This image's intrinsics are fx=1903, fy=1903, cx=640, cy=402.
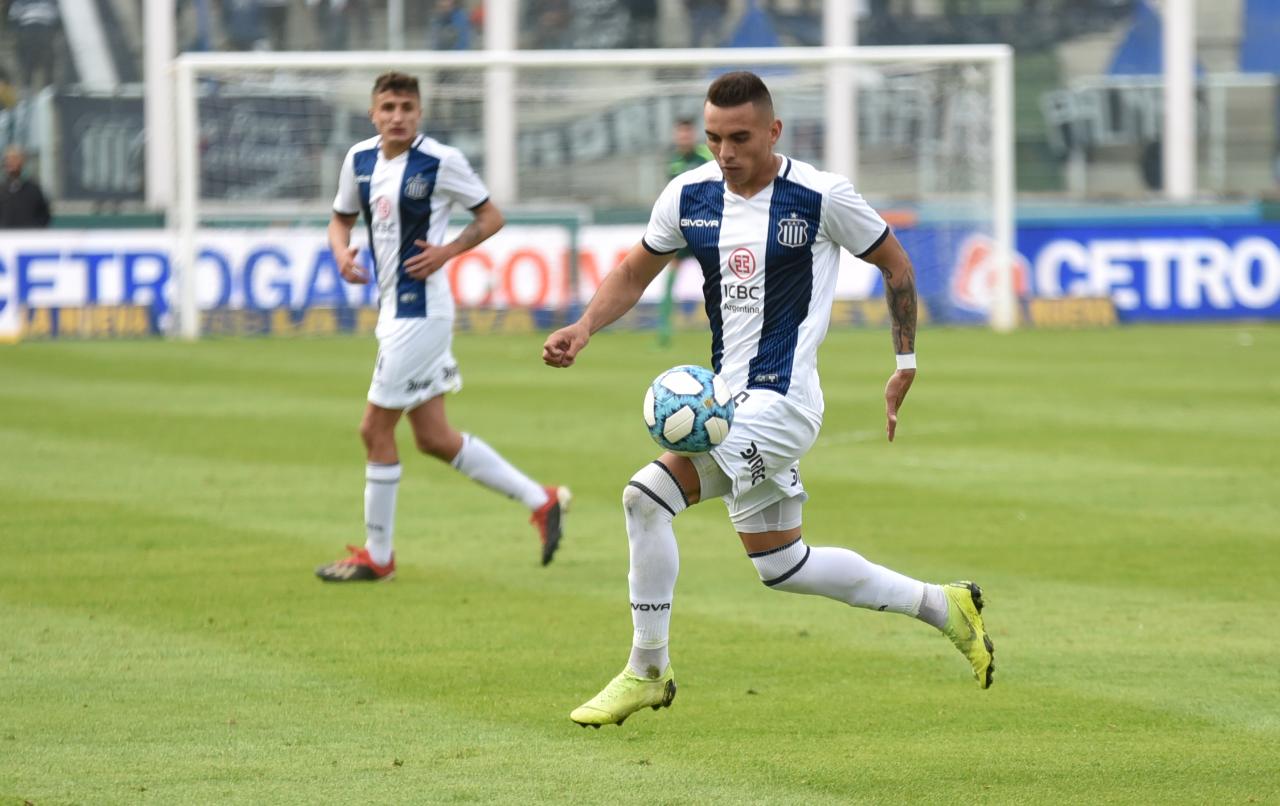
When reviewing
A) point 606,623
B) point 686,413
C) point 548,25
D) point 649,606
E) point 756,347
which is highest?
point 548,25

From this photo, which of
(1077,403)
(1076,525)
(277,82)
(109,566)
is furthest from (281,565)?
(277,82)

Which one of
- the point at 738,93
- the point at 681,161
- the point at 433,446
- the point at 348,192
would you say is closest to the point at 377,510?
the point at 433,446

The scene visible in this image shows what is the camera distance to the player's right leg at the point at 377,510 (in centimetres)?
854

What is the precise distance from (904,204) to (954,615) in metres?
18.9

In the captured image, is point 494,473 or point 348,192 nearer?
point 348,192

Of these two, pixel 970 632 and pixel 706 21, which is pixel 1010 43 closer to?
pixel 706 21

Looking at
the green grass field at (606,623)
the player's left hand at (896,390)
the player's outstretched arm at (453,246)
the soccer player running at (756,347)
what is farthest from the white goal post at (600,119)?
the player's left hand at (896,390)

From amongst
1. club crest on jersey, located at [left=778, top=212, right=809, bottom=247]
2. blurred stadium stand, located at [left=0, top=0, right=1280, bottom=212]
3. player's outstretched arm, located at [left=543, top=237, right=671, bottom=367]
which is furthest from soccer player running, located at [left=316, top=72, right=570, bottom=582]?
blurred stadium stand, located at [left=0, top=0, right=1280, bottom=212]

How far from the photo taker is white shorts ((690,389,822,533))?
18.9ft

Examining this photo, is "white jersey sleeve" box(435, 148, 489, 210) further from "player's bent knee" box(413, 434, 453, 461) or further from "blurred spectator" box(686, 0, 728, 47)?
"blurred spectator" box(686, 0, 728, 47)

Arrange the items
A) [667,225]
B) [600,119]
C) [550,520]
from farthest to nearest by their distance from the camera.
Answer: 1. [600,119]
2. [550,520]
3. [667,225]

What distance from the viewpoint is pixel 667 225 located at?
6055mm

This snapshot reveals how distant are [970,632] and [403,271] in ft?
12.0

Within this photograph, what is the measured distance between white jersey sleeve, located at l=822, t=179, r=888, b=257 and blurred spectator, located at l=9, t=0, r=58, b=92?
86.9 ft
